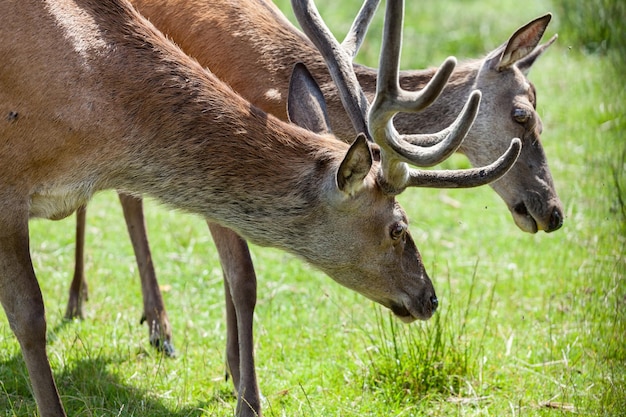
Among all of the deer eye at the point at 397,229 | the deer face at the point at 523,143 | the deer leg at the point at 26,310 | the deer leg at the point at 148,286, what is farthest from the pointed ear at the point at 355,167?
the deer leg at the point at 148,286

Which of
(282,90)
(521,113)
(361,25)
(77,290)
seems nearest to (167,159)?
(282,90)

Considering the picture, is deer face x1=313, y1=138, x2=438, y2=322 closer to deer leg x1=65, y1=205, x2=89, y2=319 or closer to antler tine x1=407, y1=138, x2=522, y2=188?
antler tine x1=407, y1=138, x2=522, y2=188

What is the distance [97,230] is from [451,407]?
3200 mm

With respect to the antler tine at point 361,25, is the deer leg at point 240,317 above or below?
below

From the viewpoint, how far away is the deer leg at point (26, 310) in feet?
→ 14.0

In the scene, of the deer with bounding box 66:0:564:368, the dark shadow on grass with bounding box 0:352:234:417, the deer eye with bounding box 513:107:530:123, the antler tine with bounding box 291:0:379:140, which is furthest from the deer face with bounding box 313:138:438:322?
the deer eye with bounding box 513:107:530:123

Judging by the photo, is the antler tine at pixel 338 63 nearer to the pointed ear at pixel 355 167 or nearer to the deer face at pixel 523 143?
the pointed ear at pixel 355 167

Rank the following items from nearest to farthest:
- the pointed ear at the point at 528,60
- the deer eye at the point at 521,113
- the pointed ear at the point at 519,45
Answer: the pointed ear at the point at 519,45, the deer eye at the point at 521,113, the pointed ear at the point at 528,60

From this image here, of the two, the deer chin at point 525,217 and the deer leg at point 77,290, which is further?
the deer leg at point 77,290

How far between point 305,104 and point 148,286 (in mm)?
1612

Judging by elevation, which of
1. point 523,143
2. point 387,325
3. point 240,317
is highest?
point 523,143

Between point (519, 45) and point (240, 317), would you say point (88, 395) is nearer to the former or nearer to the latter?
point (240, 317)

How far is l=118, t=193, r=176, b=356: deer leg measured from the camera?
223 inches

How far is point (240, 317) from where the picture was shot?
5062 mm
